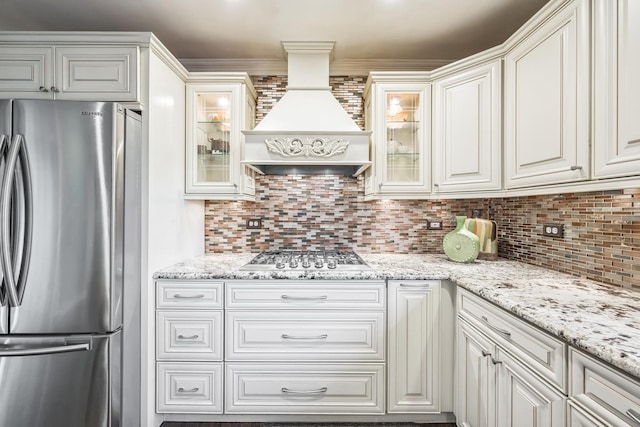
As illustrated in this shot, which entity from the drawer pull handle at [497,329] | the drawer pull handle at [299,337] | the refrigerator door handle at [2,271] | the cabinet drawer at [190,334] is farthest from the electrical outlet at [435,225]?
the refrigerator door handle at [2,271]

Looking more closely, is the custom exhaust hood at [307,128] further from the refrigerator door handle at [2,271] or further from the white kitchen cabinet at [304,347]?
the refrigerator door handle at [2,271]

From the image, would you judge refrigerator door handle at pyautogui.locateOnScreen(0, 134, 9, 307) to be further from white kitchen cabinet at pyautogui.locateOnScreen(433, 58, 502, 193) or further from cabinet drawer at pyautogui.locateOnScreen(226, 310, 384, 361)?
white kitchen cabinet at pyautogui.locateOnScreen(433, 58, 502, 193)

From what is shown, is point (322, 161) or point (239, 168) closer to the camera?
point (322, 161)

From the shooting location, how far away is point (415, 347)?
1.85 metres

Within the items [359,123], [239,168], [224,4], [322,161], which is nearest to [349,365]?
[322,161]

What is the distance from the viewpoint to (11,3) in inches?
76.0

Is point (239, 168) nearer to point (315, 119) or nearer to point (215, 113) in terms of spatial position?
point (215, 113)

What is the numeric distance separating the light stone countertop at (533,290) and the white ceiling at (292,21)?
5.29ft

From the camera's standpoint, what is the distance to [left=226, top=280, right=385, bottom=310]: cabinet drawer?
1.87m

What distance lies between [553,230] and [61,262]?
8.93 feet

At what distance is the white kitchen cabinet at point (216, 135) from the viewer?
225cm

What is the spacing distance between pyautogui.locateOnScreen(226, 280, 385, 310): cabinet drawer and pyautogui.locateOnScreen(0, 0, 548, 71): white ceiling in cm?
168

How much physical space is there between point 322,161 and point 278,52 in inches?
40.6

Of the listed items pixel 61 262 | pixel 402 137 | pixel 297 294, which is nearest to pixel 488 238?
pixel 402 137
